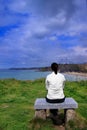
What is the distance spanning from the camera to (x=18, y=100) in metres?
13.9

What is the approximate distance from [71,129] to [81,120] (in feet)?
1.73

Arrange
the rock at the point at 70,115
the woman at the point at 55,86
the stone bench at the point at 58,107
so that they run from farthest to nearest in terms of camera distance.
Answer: the woman at the point at 55,86 < the rock at the point at 70,115 < the stone bench at the point at 58,107

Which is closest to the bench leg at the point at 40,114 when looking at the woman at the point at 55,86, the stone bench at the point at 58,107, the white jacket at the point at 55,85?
the stone bench at the point at 58,107

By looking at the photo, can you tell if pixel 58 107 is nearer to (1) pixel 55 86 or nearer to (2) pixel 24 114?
(1) pixel 55 86

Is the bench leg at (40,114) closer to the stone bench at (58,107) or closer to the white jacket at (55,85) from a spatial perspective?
the stone bench at (58,107)

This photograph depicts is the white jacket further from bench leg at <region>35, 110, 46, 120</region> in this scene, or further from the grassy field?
the grassy field

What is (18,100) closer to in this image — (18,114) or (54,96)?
(18,114)

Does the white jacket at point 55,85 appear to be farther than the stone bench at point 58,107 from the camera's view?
Yes

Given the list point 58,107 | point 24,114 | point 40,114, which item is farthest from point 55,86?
point 24,114

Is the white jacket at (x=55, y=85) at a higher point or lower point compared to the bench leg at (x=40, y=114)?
higher

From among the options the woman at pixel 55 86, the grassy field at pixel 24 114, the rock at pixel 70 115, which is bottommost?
the grassy field at pixel 24 114

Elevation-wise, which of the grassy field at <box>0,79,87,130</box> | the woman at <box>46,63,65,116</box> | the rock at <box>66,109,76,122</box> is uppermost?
the woman at <box>46,63,65,116</box>

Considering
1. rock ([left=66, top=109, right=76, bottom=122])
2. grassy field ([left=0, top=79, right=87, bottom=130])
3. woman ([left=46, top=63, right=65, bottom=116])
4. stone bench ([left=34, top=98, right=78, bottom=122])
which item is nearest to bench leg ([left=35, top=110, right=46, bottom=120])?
stone bench ([left=34, top=98, right=78, bottom=122])

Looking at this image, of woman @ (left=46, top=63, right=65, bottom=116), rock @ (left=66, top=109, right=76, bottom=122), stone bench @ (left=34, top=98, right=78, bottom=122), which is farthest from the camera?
woman @ (left=46, top=63, right=65, bottom=116)
